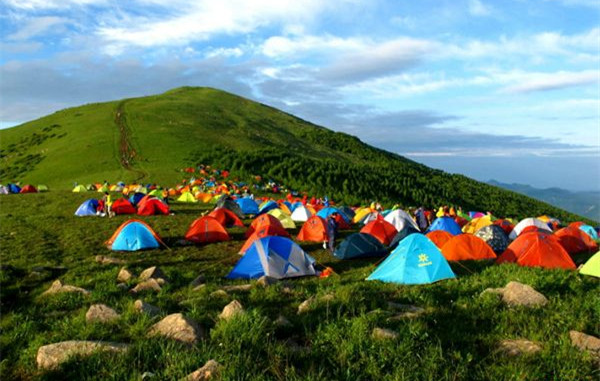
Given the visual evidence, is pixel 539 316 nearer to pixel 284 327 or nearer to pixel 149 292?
pixel 284 327

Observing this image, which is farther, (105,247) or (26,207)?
(26,207)

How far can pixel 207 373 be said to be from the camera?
4578 mm

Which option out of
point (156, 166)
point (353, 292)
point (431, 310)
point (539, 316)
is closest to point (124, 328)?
point (353, 292)

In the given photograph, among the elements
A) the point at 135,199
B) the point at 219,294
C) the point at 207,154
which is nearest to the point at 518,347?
the point at 219,294

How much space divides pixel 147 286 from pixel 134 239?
8991mm

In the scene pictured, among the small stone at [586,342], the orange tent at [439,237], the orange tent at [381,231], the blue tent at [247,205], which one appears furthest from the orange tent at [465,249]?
the blue tent at [247,205]

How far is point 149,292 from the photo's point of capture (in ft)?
30.9

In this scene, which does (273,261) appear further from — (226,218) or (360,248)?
(226,218)

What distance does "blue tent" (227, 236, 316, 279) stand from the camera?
13.6 meters

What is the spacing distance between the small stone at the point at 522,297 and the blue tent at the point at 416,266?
3851 millimetres

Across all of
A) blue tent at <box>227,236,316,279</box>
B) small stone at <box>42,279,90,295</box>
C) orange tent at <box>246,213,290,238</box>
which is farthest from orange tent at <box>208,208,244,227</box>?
small stone at <box>42,279,90,295</box>

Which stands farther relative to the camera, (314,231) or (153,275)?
(314,231)

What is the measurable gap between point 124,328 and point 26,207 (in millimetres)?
30927

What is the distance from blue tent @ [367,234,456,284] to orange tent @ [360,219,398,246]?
842 centimetres
